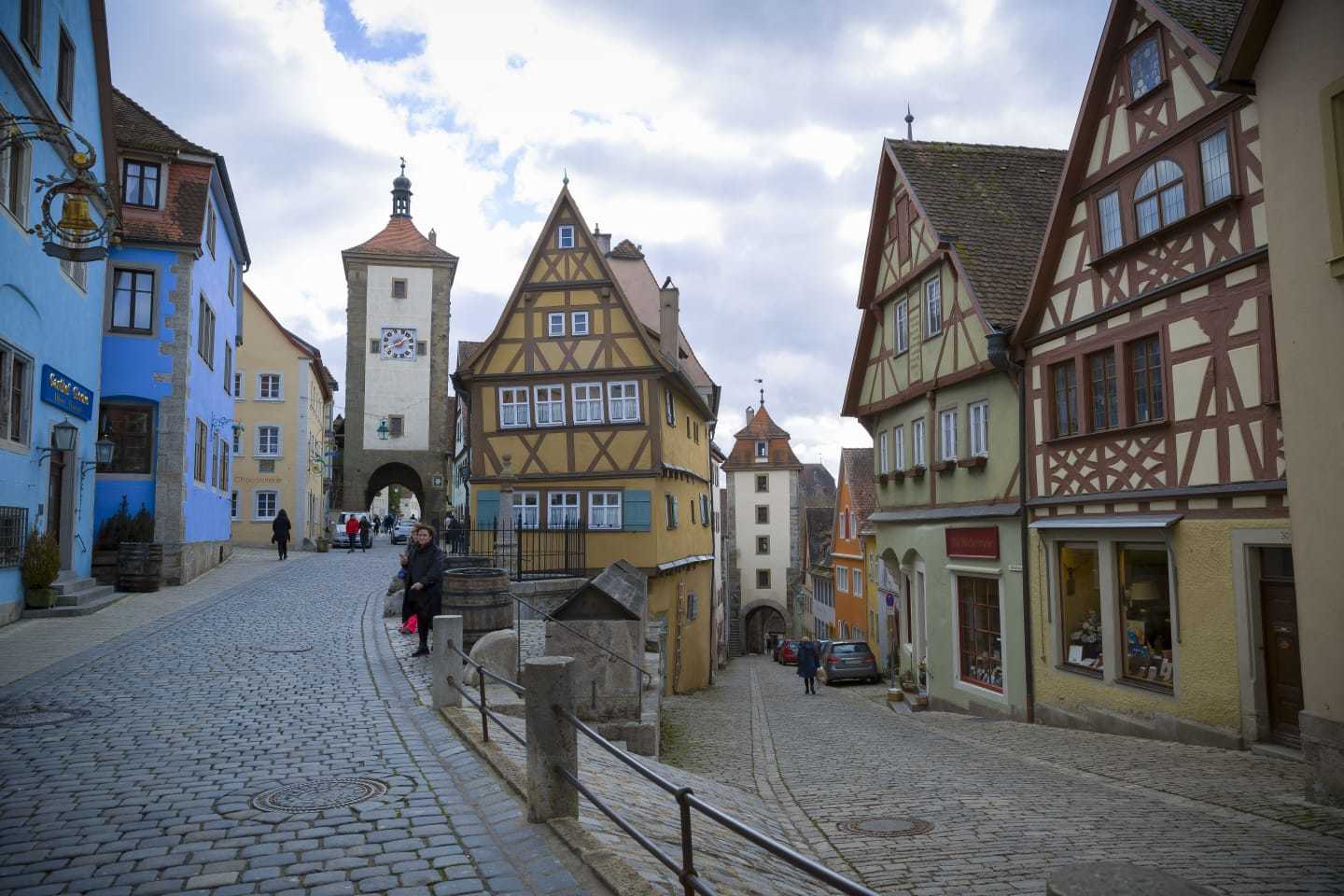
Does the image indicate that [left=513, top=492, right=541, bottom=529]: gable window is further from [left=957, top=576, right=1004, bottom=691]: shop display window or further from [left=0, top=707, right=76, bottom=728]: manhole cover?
[left=0, top=707, right=76, bottom=728]: manhole cover

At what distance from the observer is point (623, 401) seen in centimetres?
2595

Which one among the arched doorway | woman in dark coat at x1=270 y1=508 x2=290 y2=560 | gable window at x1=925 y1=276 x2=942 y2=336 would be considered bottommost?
the arched doorway

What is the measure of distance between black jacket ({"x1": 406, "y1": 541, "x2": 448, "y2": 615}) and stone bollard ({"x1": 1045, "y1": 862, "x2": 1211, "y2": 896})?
10987mm

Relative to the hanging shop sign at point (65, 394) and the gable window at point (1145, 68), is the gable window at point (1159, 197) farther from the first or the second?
the hanging shop sign at point (65, 394)

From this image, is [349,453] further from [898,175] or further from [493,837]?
[493,837]

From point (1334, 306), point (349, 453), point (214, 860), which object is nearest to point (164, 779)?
point (214, 860)

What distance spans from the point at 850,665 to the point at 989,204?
624 inches

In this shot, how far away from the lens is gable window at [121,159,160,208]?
23.2 meters

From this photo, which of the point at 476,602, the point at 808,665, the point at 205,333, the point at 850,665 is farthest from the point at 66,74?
the point at 850,665

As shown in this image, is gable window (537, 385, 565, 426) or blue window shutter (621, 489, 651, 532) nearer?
blue window shutter (621, 489, 651, 532)

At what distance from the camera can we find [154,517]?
22531 mm

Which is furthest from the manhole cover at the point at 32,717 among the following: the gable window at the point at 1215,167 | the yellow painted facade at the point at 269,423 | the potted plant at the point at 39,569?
the yellow painted facade at the point at 269,423

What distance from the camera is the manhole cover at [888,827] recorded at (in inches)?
327

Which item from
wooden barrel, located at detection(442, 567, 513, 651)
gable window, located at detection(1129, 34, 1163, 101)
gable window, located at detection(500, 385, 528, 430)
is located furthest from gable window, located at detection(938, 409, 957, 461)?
gable window, located at detection(500, 385, 528, 430)
